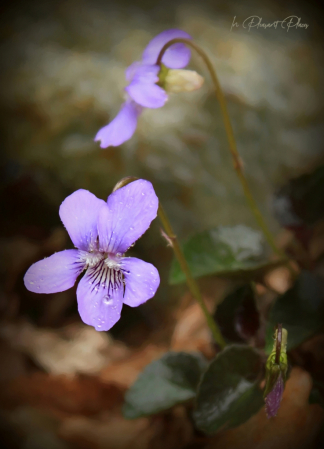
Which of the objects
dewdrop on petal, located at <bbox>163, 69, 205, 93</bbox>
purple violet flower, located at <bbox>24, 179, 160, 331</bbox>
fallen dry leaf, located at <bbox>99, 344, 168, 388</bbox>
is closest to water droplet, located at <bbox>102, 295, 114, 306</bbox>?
purple violet flower, located at <bbox>24, 179, 160, 331</bbox>

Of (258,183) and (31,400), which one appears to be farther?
(258,183)

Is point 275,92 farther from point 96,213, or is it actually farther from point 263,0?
point 96,213

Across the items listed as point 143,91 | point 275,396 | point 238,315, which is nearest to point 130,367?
point 238,315

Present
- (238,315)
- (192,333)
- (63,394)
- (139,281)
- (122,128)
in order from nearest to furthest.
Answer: (139,281) < (122,128) < (238,315) < (63,394) < (192,333)

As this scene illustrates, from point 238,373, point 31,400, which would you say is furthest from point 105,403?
point 238,373

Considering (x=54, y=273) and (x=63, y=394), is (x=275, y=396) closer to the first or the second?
(x=54, y=273)
